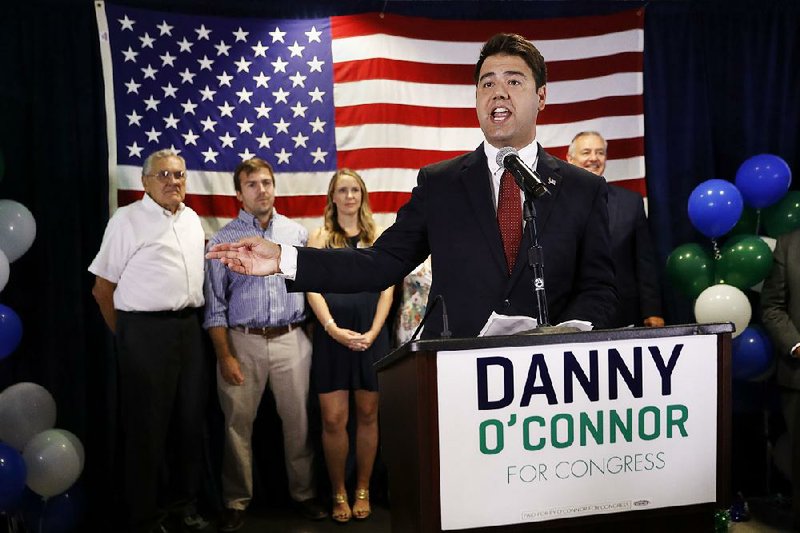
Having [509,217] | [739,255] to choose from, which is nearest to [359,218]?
[739,255]

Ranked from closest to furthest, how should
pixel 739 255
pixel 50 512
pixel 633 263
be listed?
pixel 50 512, pixel 739 255, pixel 633 263

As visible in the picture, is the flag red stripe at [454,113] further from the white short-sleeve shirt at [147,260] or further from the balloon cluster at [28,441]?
the balloon cluster at [28,441]

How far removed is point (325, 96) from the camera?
460 centimetres

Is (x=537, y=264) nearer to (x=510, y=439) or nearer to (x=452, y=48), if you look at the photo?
(x=510, y=439)

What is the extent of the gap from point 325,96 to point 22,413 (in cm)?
226

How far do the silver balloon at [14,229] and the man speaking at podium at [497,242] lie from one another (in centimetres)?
226

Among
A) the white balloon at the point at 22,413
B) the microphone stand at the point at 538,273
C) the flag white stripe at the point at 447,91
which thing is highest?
the flag white stripe at the point at 447,91

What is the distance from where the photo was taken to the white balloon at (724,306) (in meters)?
3.97

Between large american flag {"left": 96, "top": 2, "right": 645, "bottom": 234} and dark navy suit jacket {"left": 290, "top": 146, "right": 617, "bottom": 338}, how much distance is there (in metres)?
2.51

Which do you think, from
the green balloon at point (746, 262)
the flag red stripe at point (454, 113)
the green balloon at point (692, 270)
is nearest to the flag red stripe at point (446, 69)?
the flag red stripe at point (454, 113)

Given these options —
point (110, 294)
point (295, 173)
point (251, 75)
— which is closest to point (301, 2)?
point (251, 75)

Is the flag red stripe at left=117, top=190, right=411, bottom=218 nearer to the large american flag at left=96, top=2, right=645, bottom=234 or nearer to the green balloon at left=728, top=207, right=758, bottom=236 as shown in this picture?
the large american flag at left=96, top=2, right=645, bottom=234

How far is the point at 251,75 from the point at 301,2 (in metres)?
0.57

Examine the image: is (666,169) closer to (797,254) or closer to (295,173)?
(797,254)
